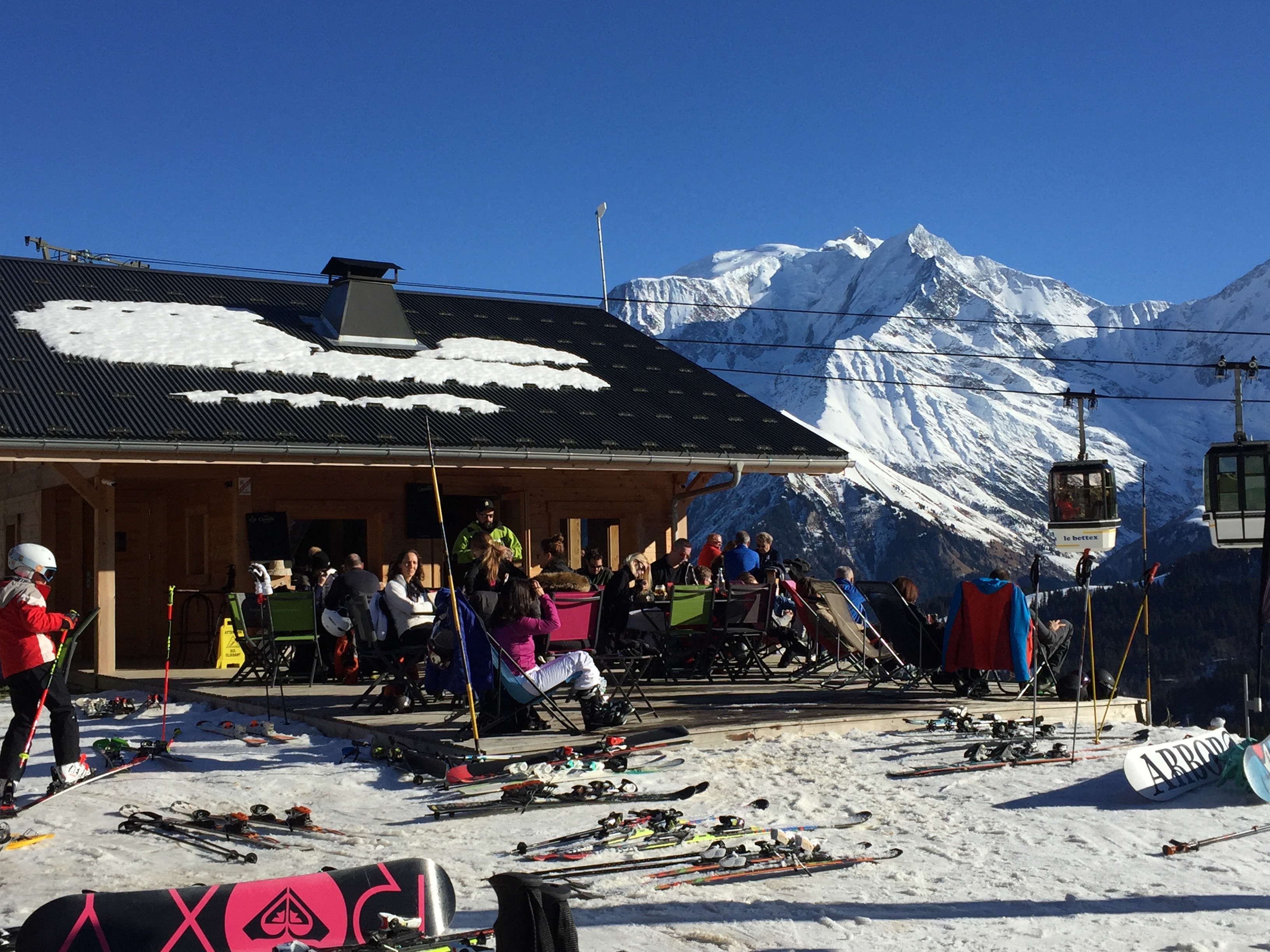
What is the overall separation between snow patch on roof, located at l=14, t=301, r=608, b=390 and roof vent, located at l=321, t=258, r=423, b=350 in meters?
0.45

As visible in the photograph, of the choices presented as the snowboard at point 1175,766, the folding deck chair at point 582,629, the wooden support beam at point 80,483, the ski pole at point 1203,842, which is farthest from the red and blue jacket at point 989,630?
the wooden support beam at point 80,483

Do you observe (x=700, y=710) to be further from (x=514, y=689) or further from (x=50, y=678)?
(x=50, y=678)

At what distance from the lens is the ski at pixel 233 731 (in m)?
8.35

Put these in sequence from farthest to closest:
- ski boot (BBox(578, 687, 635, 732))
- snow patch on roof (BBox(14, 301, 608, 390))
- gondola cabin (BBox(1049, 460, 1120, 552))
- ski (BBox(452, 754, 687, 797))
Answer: gondola cabin (BBox(1049, 460, 1120, 552)), snow patch on roof (BBox(14, 301, 608, 390)), ski boot (BBox(578, 687, 635, 732)), ski (BBox(452, 754, 687, 797))

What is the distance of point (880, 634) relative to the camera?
10.8m

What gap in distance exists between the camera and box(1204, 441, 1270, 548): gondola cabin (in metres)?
24.8

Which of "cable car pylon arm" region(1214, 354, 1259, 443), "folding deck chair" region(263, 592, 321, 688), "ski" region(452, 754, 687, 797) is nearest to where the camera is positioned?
"ski" region(452, 754, 687, 797)

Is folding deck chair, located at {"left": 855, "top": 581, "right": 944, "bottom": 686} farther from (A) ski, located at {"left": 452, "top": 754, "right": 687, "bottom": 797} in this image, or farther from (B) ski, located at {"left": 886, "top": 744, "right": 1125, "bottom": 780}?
(A) ski, located at {"left": 452, "top": 754, "right": 687, "bottom": 797}

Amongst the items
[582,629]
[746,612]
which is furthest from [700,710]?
[746,612]

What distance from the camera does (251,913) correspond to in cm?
437

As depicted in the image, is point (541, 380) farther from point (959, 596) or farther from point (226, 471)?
point (959, 596)

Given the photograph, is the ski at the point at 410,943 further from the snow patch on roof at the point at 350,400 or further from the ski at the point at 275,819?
the snow patch on roof at the point at 350,400

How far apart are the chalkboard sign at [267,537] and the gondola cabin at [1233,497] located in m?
17.4

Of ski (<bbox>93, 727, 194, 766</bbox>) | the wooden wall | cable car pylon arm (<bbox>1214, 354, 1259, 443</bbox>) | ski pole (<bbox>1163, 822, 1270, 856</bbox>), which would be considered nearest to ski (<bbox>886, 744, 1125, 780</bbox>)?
ski pole (<bbox>1163, 822, 1270, 856</bbox>)
